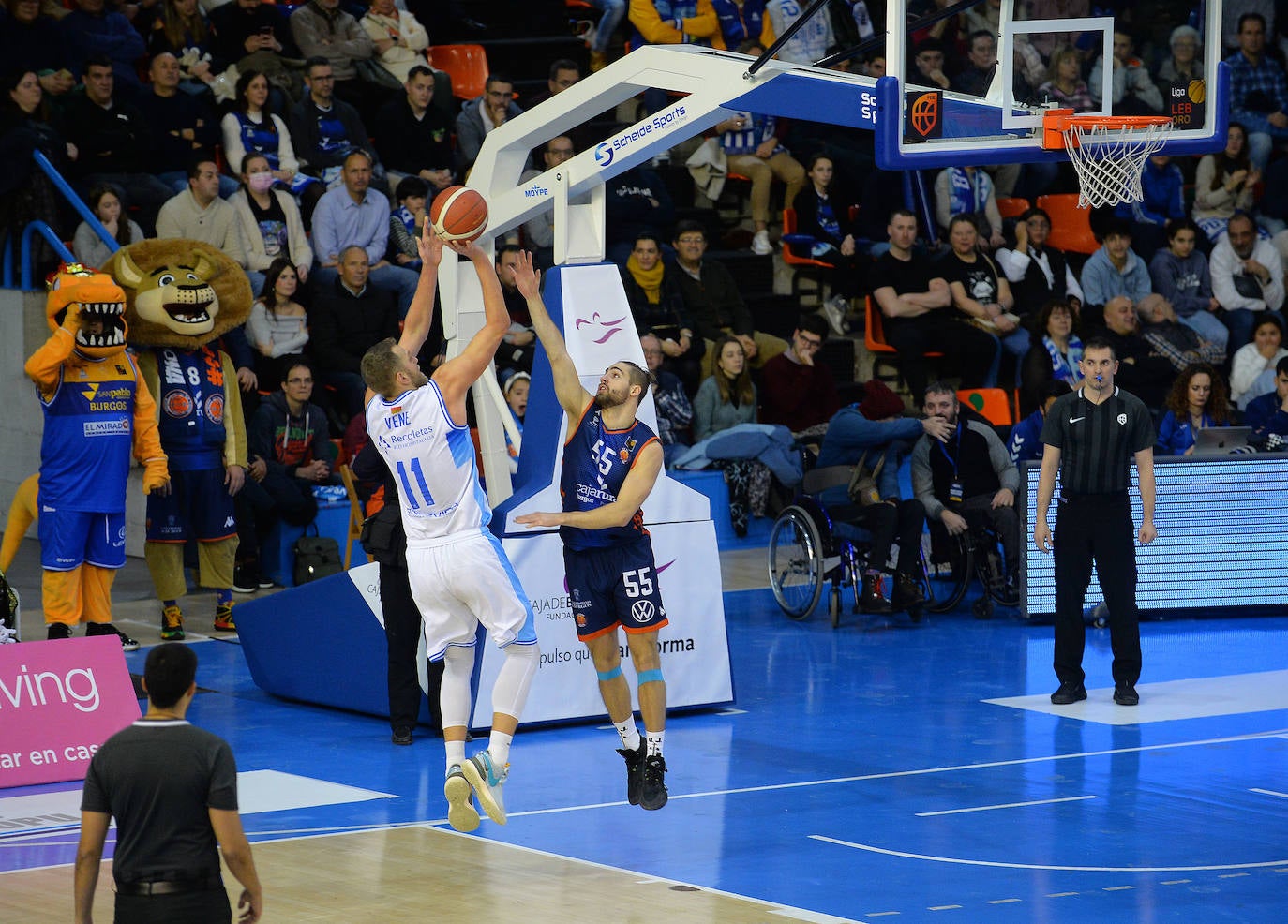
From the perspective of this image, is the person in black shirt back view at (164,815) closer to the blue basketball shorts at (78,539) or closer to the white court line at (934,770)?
the white court line at (934,770)

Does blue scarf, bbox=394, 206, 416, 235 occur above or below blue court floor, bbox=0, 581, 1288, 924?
above

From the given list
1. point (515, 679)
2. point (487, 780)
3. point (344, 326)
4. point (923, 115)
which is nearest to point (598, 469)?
point (515, 679)

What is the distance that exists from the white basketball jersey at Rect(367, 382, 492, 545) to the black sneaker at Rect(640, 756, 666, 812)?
1.22 meters

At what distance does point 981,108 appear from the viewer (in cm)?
893

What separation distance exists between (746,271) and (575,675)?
8609 mm

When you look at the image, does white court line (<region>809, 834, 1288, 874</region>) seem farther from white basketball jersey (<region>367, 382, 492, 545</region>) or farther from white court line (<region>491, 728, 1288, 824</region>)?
white basketball jersey (<region>367, 382, 492, 545</region>)

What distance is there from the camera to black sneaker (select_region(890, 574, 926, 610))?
12.6 m

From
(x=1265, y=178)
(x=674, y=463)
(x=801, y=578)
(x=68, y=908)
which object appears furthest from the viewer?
(x=1265, y=178)

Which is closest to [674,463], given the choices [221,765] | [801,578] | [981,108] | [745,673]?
[801,578]

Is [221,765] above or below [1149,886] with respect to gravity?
above

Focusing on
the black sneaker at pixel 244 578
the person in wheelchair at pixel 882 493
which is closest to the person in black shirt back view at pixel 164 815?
the person in wheelchair at pixel 882 493

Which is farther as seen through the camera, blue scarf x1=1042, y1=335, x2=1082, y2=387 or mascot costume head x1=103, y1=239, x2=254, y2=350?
blue scarf x1=1042, y1=335, x2=1082, y2=387

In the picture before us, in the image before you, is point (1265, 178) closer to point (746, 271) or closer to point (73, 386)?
point (746, 271)

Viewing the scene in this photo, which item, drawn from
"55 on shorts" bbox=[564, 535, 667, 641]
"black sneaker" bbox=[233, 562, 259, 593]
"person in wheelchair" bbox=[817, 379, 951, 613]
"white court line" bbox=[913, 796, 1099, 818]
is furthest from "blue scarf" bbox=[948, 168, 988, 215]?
"55 on shorts" bbox=[564, 535, 667, 641]
